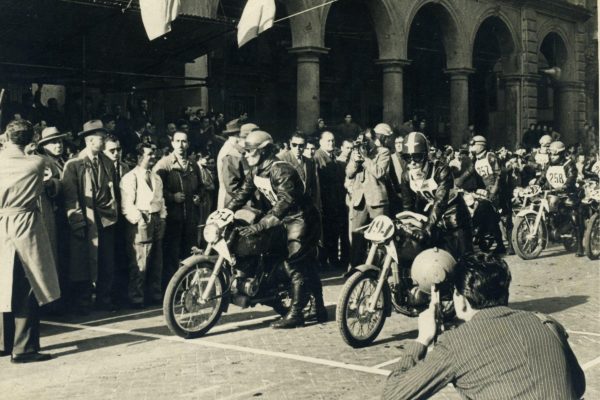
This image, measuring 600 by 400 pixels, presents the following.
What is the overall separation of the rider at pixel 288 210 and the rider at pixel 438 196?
1072 mm

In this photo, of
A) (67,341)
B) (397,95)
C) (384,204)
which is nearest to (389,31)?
(397,95)

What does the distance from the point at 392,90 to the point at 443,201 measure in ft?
52.1

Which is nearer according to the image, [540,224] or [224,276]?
[224,276]

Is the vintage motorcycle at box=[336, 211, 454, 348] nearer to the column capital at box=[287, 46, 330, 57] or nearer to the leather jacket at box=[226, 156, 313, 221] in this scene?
the leather jacket at box=[226, 156, 313, 221]

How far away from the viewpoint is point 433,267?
20.0 ft

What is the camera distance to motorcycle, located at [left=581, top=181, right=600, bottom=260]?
12.6 metres

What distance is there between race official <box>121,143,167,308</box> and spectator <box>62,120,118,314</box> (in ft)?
0.61

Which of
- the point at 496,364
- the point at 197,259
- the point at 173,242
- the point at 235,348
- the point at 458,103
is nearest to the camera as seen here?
the point at 496,364

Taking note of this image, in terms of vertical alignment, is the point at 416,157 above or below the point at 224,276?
above

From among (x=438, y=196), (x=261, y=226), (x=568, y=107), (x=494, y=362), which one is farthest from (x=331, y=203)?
(x=568, y=107)

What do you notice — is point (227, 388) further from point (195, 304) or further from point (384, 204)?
point (384, 204)

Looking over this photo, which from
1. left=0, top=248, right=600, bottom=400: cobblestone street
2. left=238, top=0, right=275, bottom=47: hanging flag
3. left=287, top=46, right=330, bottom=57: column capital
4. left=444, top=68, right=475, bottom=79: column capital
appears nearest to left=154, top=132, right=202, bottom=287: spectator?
left=0, top=248, right=600, bottom=400: cobblestone street

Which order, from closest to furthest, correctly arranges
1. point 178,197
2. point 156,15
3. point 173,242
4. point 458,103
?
1. point 178,197
2. point 173,242
3. point 156,15
4. point 458,103

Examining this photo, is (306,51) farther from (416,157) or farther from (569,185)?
(416,157)
